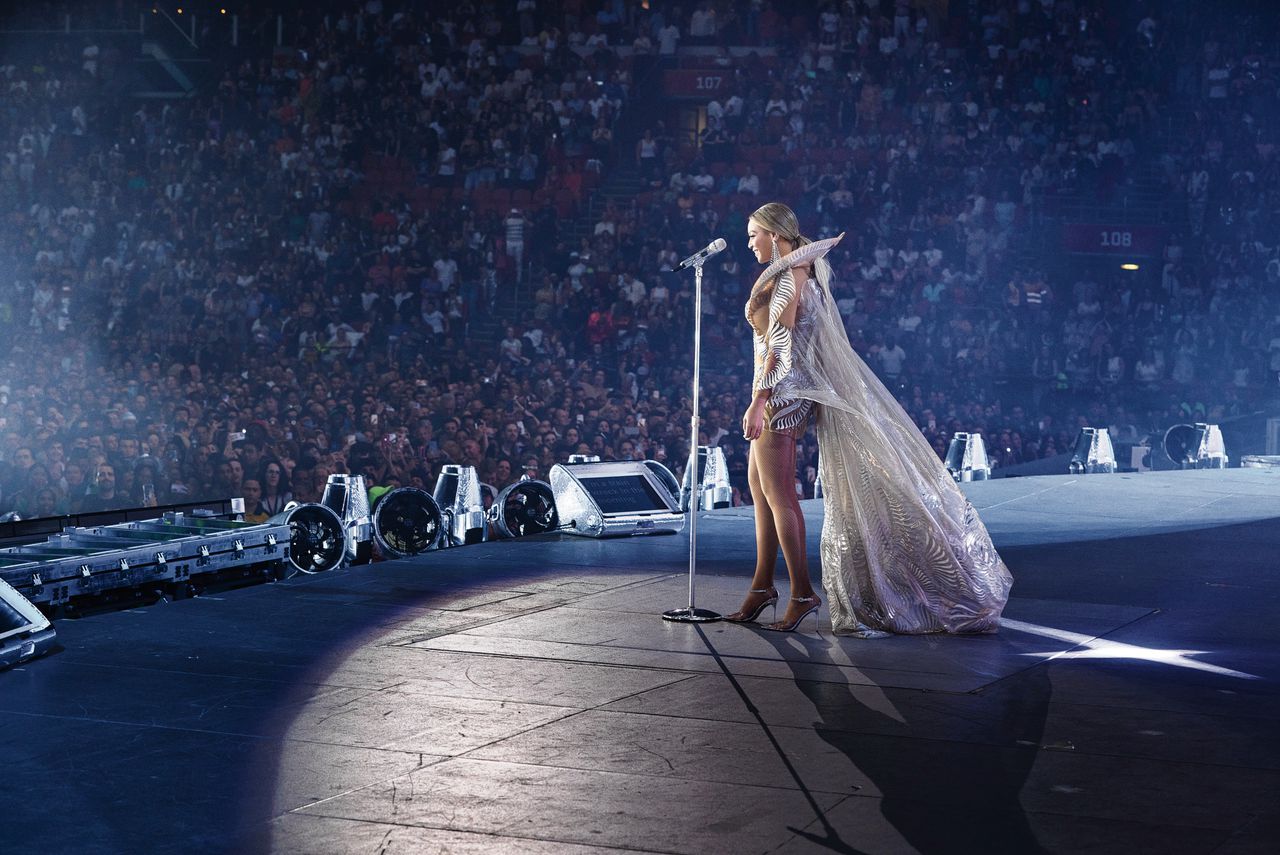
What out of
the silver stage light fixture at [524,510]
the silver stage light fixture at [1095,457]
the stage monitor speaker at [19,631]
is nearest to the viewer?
the stage monitor speaker at [19,631]

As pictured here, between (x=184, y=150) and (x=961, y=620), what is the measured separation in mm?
16658

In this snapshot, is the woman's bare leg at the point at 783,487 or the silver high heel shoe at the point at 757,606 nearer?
the woman's bare leg at the point at 783,487

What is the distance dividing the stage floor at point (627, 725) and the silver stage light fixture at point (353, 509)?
114 centimetres

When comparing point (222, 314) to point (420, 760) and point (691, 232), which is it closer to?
point (691, 232)

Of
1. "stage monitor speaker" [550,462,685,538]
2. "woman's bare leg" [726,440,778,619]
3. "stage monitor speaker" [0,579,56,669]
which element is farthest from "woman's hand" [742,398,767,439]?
"stage monitor speaker" [550,462,685,538]

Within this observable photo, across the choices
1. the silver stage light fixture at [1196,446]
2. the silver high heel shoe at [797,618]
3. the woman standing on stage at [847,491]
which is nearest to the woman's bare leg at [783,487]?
the woman standing on stage at [847,491]

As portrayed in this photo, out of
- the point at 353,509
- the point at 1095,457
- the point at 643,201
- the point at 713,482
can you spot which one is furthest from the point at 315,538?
the point at 643,201

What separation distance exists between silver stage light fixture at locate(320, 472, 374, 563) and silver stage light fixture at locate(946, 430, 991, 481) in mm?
5519

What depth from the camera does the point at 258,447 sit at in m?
11.0

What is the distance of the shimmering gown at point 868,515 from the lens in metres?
4.77

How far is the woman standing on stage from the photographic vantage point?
188 inches

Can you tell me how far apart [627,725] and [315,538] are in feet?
12.1

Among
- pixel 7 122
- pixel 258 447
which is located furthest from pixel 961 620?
pixel 7 122

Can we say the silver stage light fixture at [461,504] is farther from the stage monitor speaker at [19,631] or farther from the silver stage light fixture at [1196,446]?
the silver stage light fixture at [1196,446]
